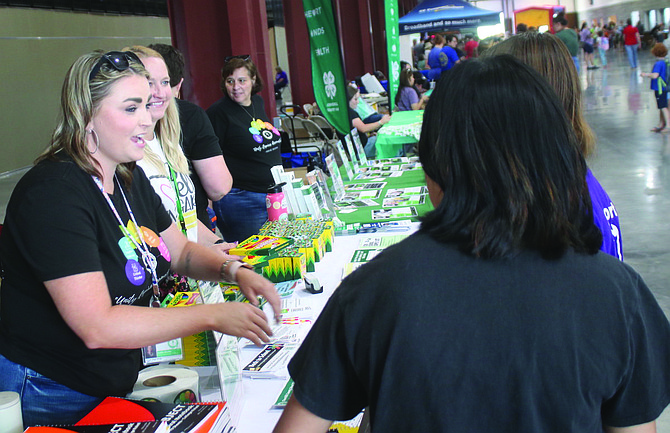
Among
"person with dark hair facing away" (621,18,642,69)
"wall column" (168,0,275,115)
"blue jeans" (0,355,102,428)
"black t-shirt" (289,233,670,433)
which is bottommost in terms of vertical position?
"blue jeans" (0,355,102,428)

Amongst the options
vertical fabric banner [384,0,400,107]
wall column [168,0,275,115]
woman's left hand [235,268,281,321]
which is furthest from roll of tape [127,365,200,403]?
vertical fabric banner [384,0,400,107]

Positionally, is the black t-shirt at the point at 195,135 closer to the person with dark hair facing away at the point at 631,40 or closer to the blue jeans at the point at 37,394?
the blue jeans at the point at 37,394

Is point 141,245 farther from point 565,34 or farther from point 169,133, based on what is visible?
point 565,34

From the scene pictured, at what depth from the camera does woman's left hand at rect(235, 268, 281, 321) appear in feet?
5.52

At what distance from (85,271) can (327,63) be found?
5.00 m

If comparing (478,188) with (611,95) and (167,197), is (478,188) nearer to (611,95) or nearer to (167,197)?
(167,197)

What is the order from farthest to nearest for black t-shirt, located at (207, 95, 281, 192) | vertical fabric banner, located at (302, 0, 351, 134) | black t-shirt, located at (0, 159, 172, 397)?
vertical fabric banner, located at (302, 0, 351, 134), black t-shirt, located at (207, 95, 281, 192), black t-shirt, located at (0, 159, 172, 397)

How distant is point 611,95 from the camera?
49.9 feet

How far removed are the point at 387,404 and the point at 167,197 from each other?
1749 mm

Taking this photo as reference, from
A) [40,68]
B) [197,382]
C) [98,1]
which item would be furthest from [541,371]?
[98,1]

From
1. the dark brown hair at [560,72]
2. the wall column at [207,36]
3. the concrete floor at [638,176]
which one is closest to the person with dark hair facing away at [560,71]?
the dark brown hair at [560,72]

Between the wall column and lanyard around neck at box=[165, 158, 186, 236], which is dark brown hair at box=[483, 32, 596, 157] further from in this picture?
the wall column

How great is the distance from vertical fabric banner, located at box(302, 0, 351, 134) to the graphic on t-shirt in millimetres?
2111

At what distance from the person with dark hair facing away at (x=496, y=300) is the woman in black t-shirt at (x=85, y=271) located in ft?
2.11
